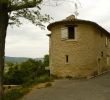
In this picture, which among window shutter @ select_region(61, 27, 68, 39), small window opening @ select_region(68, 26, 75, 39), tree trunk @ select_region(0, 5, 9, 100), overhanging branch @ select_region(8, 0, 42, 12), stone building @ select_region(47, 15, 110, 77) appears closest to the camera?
overhanging branch @ select_region(8, 0, 42, 12)

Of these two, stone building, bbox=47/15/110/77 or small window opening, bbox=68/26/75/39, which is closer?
stone building, bbox=47/15/110/77

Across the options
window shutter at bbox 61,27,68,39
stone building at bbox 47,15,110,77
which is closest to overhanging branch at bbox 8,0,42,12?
stone building at bbox 47,15,110,77

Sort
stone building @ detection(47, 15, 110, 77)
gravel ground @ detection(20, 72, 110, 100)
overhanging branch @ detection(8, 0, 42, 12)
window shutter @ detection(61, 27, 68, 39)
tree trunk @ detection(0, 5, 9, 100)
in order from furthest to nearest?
window shutter @ detection(61, 27, 68, 39), stone building @ detection(47, 15, 110, 77), gravel ground @ detection(20, 72, 110, 100), tree trunk @ detection(0, 5, 9, 100), overhanging branch @ detection(8, 0, 42, 12)

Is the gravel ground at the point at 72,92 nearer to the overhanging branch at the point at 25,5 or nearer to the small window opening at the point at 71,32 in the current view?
the overhanging branch at the point at 25,5

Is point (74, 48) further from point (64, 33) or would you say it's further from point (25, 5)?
point (25, 5)

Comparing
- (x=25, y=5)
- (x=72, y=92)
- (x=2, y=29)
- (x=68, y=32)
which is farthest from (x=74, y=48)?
(x=25, y=5)

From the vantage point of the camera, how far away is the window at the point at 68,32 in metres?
35.6

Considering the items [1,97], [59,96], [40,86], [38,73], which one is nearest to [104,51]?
[38,73]

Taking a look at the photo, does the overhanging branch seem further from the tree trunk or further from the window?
the window

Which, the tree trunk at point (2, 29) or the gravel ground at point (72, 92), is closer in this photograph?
the tree trunk at point (2, 29)

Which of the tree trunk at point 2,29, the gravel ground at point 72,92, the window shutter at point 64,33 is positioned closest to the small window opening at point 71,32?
the window shutter at point 64,33

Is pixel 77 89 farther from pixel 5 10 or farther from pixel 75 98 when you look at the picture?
pixel 5 10

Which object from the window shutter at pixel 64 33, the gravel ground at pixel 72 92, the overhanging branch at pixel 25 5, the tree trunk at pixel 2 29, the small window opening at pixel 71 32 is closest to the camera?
the overhanging branch at pixel 25 5

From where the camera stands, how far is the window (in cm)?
3562
